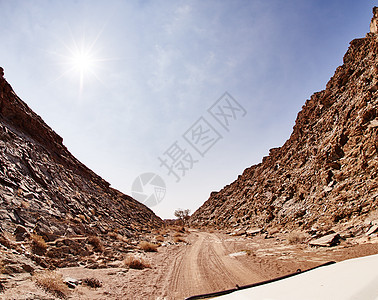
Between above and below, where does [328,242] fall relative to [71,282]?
below

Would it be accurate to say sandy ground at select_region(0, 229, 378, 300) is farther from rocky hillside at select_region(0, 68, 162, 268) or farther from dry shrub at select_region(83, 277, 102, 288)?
rocky hillside at select_region(0, 68, 162, 268)

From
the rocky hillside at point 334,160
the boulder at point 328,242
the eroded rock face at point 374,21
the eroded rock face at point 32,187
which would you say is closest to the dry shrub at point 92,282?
the eroded rock face at point 32,187

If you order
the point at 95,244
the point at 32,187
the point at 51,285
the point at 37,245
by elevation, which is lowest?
the point at 51,285

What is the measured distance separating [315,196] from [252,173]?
27895 millimetres

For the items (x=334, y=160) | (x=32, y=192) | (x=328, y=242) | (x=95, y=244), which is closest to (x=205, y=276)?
(x=95, y=244)

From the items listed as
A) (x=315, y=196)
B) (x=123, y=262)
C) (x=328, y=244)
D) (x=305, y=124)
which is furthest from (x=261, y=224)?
(x=123, y=262)

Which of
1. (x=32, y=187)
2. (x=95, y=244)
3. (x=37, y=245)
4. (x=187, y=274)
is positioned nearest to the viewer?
(x=37, y=245)

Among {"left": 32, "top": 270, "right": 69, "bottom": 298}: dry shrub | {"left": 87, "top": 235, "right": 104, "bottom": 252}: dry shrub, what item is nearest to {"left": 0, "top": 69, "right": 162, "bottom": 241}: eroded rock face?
{"left": 87, "top": 235, "right": 104, "bottom": 252}: dry shrub

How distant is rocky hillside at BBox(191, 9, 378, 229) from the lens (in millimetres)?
14273

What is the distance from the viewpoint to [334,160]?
1856 cm

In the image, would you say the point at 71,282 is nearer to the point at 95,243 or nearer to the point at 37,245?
the point at 37,245

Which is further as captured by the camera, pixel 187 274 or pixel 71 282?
pixel 187 274

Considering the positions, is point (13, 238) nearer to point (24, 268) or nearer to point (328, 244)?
point (24, 268)

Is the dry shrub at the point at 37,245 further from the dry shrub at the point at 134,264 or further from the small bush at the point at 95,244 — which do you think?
the dry shrub at the point at 134,264
